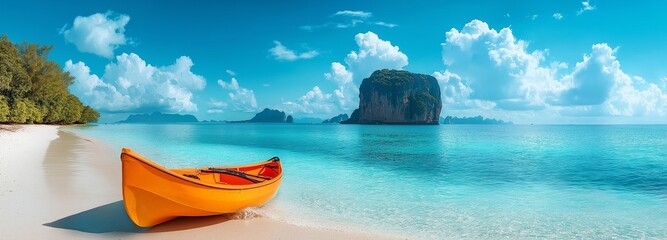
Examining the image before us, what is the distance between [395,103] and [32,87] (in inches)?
5551

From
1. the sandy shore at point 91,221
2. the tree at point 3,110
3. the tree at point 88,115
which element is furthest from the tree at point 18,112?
the sandy shore at point 91,221

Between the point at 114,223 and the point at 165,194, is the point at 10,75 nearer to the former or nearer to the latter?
the point at 114,223

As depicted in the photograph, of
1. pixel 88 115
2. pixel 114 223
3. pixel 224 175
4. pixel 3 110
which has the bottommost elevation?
pixel 114 223

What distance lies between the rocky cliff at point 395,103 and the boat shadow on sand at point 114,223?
571 ft

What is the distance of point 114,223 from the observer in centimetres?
853

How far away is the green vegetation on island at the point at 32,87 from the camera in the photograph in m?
51.4

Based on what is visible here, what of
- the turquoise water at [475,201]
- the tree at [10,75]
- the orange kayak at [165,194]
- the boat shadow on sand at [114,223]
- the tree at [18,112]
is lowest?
the turquoise water at [475,201]

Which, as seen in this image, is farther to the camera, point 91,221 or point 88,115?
point 88,115

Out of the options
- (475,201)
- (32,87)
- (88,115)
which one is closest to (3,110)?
(32,87)

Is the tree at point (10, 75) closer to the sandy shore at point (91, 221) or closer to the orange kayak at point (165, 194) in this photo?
the sandy shore at point (91, 221)

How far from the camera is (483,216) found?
10742mm

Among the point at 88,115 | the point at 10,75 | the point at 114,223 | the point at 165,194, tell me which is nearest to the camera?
the point at 165,194

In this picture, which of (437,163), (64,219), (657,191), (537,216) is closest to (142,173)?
(64,219)

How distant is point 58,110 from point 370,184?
85.2 metres
